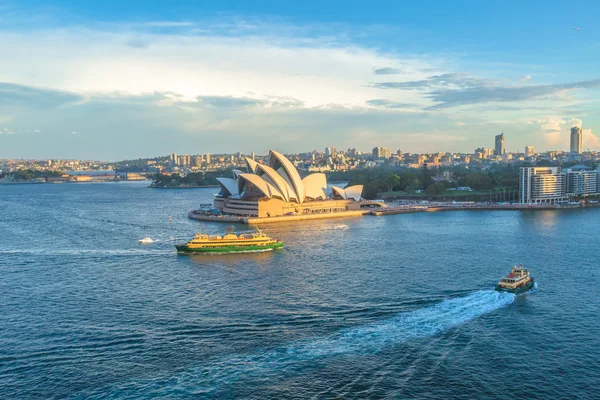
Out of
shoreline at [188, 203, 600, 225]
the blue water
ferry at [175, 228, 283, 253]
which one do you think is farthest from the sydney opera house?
the blue water

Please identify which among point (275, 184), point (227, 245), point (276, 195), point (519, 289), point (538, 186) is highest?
point (275, 184)

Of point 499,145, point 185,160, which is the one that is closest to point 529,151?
point 499,145

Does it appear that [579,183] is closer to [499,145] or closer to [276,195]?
[276,195]

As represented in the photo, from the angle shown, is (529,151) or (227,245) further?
(529,151)

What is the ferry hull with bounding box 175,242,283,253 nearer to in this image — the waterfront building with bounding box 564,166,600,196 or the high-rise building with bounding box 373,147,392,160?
the waterfront building with bounding box 564,166,600,196

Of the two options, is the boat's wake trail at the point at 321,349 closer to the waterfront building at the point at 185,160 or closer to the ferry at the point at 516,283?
the ferry at the point at 516,283

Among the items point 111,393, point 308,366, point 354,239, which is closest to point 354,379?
point 308,366
